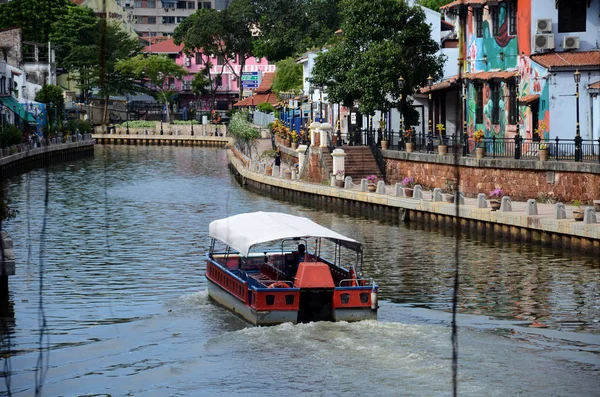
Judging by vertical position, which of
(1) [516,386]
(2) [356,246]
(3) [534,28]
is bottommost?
(1) [516,386]

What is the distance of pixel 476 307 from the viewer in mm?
36969

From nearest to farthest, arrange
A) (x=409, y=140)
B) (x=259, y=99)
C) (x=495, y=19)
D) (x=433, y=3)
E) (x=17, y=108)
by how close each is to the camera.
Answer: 1. (x=495, y=19)
2. (x=409, y=140)
3. (x=17, y=108)
4. (x=433, y=3)
5. (x=259, y=99)

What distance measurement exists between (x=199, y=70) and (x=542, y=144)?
117842 mm

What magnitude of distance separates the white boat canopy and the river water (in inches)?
89.5

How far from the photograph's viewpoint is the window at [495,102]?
216 ft

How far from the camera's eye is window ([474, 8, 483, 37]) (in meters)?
68.6

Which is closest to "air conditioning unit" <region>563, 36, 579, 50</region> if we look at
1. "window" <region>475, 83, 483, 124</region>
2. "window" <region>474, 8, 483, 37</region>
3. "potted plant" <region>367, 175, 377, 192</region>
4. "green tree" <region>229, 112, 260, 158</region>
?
"window" <region>475, 83, 483, 124</region>

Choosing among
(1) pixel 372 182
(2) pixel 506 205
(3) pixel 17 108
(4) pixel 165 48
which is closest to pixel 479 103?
(1) pixel 372 182

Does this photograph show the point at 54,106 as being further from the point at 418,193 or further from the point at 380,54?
the point at 418,193

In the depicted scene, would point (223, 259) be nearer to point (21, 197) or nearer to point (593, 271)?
point (593, 271)

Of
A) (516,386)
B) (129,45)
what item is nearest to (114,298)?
(516,386)

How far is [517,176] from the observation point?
184ft

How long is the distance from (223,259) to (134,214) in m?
26.5

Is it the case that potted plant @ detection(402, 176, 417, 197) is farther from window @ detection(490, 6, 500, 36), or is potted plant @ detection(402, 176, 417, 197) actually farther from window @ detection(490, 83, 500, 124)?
window @ detection(490, 6, 500, 36)
